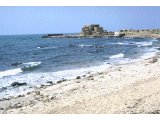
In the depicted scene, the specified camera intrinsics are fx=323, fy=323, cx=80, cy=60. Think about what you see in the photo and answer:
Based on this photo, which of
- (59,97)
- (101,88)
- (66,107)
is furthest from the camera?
(101,88)

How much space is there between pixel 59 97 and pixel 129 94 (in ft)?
10.9

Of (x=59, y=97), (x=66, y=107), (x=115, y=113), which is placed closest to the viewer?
(x=115, y=113)

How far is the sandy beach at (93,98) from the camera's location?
1148 centimetres

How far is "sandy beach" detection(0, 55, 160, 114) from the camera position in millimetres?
11484

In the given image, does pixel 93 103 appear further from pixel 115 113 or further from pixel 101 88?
pixel 101 88

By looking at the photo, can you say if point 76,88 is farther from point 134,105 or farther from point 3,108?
point 134,105

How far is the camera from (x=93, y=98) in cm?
1350

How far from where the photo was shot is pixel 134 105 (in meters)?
11.6

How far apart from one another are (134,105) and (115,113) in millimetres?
1123

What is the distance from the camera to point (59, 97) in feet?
48.6

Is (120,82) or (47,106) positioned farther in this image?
(120,82)
